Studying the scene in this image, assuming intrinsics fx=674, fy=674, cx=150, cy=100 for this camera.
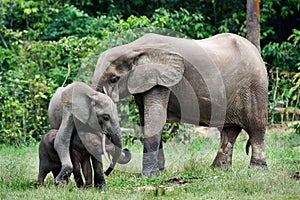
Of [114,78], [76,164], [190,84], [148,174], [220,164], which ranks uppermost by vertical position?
[114,78]

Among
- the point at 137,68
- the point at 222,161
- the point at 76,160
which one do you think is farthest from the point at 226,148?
the point at 76,160

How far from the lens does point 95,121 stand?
7.76 metres

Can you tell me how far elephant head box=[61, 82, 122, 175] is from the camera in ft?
25.2

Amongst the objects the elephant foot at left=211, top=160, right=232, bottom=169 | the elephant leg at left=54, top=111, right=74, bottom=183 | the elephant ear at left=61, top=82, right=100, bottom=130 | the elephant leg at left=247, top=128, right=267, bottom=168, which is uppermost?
the elephant ear at left=61, top=82, right=100, bottom=130

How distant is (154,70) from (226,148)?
1801 millimetres

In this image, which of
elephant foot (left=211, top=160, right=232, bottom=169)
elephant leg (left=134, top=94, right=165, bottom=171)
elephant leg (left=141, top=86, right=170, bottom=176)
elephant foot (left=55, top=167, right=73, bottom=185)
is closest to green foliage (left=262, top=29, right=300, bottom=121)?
elephant foot (left=211, top=160, right=232, bottom=169)

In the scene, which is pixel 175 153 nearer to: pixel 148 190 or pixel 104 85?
pixel 104 85

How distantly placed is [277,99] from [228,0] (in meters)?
4.41

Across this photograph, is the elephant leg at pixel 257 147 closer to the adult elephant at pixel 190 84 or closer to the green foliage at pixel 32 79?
the adult elephant at pixel 190 84

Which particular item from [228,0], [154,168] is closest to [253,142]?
[154,168]

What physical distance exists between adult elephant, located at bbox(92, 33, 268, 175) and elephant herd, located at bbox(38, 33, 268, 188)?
12 mm

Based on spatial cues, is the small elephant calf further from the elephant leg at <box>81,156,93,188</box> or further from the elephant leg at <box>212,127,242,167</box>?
the elephant leg at <box>212,127,242,167</box>

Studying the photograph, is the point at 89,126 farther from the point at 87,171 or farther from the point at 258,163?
the point at 258,163

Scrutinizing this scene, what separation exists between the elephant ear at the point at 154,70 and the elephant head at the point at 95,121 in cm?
142
